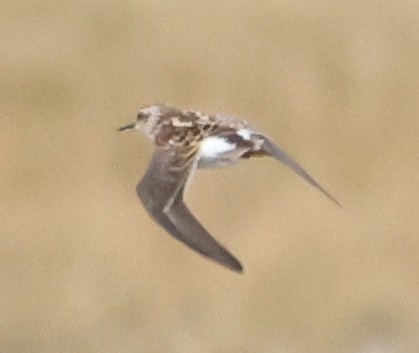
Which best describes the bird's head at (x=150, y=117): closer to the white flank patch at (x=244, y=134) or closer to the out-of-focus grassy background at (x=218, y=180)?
the white flank patch at (x=244, y=134)

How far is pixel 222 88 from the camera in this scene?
55.9 inches

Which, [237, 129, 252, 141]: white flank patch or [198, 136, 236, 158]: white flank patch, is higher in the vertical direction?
[237, 129, 252, 141]: white flank patch

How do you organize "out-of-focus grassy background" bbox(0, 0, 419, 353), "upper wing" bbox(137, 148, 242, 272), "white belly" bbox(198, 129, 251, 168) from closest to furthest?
1. "upper wing" bbox(137, 148, 242, 272)
2. "white belly" bbox(198, 129, 251, 168)
3. "out-of-focus grassy background" bbox(0, 0, 419, 353)

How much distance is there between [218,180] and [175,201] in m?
0.76

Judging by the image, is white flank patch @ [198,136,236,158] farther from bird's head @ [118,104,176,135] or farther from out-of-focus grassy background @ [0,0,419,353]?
out-of-focus grassy background @ [0,0,419,353]

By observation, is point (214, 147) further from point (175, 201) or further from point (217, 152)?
point (175, 201)

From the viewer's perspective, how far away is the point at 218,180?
1431 millimetres

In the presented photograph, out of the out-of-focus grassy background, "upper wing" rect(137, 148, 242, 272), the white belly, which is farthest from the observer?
the out-of-focus grassy background

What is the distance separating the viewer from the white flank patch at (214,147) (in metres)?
0.76

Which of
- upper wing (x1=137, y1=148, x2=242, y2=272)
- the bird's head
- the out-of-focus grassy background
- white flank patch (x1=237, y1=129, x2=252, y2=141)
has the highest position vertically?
white flank patch (x1=237, y1=129, x2=252, y2=141)

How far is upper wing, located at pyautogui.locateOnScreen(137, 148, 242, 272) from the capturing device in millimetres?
Result: 627

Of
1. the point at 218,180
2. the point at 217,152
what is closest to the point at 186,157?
the point at 217,152

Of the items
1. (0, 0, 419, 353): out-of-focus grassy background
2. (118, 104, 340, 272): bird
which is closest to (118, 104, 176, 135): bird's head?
(118, 104, 340, 272): bird

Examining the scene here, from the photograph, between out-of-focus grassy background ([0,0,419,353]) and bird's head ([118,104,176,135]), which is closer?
bird's head ([118,104,176,135])
